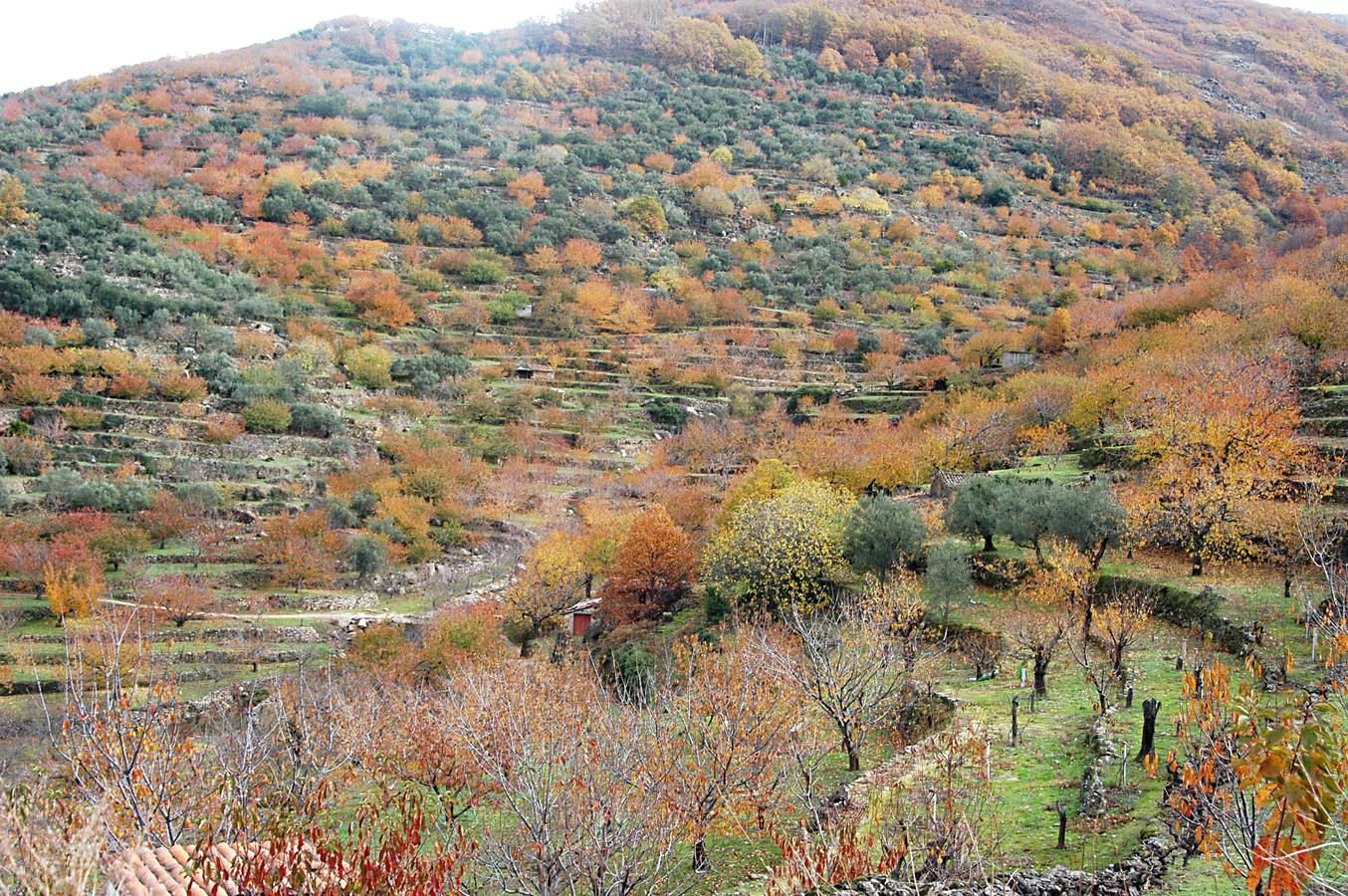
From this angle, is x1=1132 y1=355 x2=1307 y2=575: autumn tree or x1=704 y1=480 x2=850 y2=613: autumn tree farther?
x1=704 y1=480 x2=850 y2=613: autumn tree

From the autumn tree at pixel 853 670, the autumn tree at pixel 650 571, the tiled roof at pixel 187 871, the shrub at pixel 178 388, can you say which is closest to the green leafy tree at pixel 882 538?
the autumn tree at pixel 853 670

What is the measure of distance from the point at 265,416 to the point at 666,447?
68.2 feet

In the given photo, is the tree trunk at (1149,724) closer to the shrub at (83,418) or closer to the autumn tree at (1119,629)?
the autumn tree at (1119,629)

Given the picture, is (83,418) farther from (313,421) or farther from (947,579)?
(947,579)

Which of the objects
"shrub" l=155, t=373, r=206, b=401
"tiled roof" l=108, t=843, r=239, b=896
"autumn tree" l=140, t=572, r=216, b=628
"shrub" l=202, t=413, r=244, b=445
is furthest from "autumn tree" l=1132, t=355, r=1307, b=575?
"shrub" l=155, t=373, r=206, b=401

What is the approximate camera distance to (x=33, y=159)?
68.6 metres

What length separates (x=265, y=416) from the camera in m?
42.5

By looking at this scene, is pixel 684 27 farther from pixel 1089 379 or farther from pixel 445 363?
pixel 1089 379

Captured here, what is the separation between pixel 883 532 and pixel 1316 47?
157 metres

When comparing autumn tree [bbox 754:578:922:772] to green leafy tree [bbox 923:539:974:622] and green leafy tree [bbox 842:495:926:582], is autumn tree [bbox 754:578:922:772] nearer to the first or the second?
green leafy tree [bbox 923:539:974:622]

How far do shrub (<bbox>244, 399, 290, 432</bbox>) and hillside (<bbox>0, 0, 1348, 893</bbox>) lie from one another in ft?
1.74

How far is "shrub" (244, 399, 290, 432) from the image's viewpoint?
4236 cm

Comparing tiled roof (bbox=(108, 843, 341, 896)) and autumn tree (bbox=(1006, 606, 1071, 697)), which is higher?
tiled roof (bbox=(108, 843, 341, 896))

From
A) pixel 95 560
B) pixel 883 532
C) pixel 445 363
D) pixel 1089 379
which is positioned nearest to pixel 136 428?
pixel 95 560
